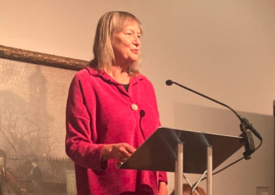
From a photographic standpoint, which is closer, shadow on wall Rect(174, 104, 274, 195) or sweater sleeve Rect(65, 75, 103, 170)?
sweater sleeve Rect(65, 75, 103, 170)

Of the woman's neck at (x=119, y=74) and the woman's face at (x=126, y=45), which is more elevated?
the woman's face at (x=126, y=45)

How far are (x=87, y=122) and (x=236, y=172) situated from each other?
6.18 ft

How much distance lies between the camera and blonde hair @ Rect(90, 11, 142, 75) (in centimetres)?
199

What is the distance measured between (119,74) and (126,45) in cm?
11

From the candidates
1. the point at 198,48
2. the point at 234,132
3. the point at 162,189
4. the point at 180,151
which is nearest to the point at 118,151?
the point at 180,151

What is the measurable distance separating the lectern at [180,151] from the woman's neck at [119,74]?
1.31 feet

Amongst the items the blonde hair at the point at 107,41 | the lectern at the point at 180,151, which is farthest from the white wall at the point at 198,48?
the lectern at the point at 180,151

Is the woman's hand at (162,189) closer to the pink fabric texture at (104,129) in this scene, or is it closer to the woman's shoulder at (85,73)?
the pink fabric texture at (104,129)

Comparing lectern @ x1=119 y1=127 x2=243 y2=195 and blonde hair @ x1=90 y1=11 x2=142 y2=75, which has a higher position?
blonde hair @ x1=90 y1=11 x2=142 y2=75

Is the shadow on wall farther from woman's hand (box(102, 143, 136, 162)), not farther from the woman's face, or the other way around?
woman's hand (box(102, 143, 136, 162))

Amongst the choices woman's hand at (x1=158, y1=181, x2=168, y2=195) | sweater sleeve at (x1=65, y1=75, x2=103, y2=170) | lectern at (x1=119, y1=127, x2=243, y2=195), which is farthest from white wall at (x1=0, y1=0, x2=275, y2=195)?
lectern at (x1=119, y1=127, x2=243, y2=195)

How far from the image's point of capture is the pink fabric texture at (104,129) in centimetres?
179

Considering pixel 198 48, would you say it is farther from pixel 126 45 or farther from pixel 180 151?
pixel 180 151

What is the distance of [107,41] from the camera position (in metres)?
2.01
